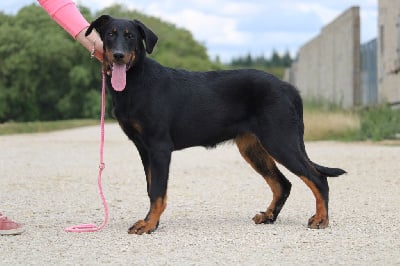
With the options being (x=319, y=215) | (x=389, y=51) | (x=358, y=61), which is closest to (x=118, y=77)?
(x=319, y=215)

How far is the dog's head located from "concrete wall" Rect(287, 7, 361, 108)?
17.9 metres

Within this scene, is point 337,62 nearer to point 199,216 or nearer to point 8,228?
point 199,216

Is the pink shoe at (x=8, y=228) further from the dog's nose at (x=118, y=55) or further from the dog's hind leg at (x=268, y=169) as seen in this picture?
the dog's hind leg at (x=268, y=169)

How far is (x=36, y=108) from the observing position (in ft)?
141

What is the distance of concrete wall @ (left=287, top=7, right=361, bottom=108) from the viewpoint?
2795 cm

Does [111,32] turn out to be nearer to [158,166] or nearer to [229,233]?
→ [158,166]

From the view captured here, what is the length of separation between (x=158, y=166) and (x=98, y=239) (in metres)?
0.82

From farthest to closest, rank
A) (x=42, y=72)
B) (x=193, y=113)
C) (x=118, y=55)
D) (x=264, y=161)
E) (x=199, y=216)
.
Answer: (x=42, y=72) → (x=199, y=216) → (x=264, y=161) → (x=193, y=113) → (x=118, y=55)

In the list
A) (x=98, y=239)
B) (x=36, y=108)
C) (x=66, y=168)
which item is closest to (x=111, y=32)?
(x=98, y=239)

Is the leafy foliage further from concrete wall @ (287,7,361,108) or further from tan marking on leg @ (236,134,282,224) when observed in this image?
tan marking on leg @ (236,134,282,224)

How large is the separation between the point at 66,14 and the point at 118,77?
92cm

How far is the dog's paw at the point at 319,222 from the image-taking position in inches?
272

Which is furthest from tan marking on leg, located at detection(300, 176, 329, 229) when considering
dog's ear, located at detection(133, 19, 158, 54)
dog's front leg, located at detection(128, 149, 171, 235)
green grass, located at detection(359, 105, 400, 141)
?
green grass, located at detection(359, 105, 400, 141)

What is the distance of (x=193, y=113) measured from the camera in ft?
23.4
